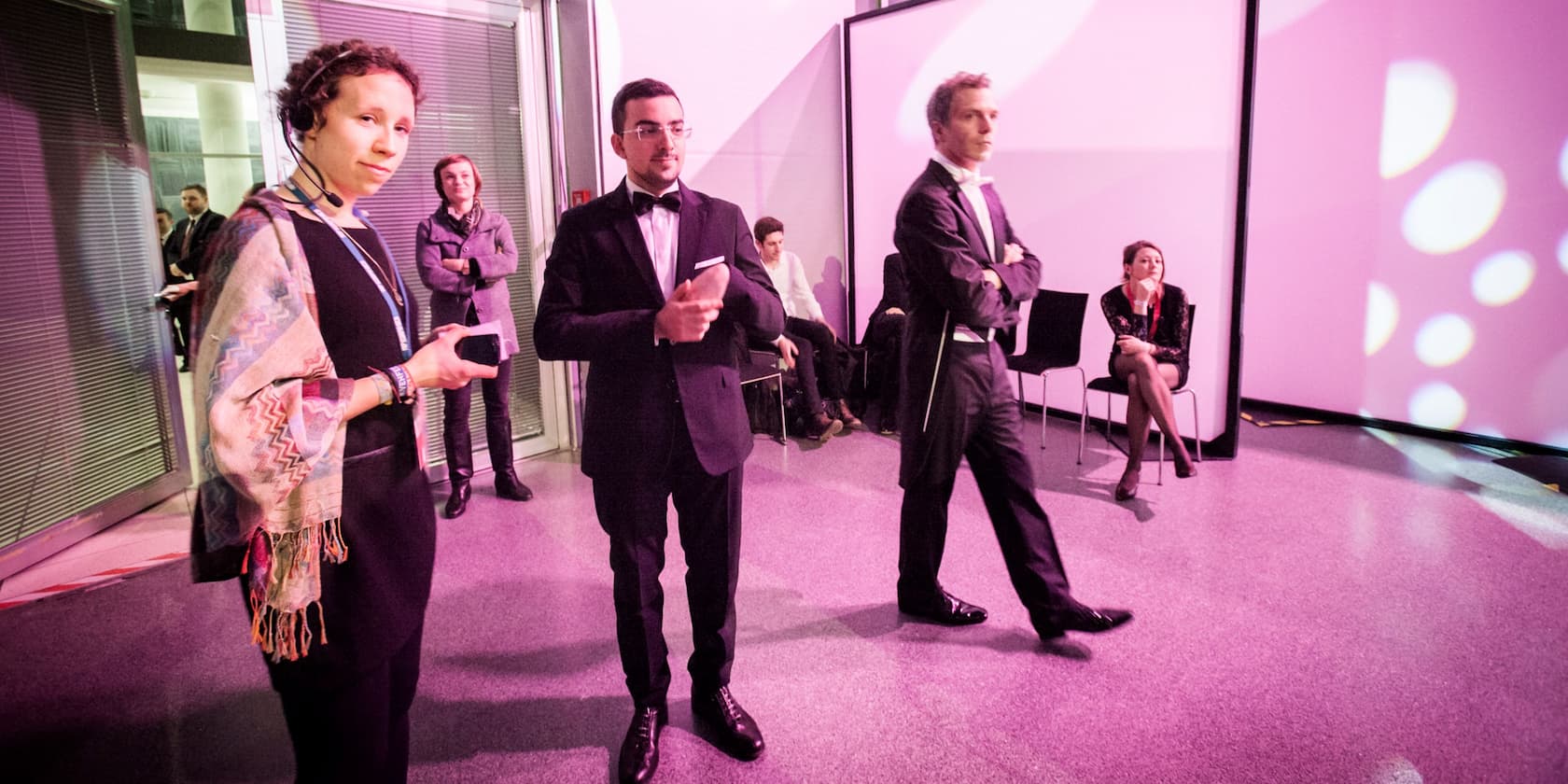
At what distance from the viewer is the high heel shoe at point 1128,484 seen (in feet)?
14.5

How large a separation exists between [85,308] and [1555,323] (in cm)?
746

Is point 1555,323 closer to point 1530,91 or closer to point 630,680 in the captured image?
point 1530,91

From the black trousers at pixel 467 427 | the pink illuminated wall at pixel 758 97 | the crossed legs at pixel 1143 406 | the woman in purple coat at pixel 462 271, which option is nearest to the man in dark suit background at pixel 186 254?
the woman in purple coat at pixel 462 271

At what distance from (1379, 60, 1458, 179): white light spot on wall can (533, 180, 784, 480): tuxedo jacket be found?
4894mm

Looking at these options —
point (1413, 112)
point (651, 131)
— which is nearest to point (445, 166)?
point (651, 131)

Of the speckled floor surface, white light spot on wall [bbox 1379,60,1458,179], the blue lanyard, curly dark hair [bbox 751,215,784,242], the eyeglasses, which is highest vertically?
white light spot on wall [bbox 1379,60,1458,179]

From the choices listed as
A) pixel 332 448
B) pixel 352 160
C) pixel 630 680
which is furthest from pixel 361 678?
pixel 630 680

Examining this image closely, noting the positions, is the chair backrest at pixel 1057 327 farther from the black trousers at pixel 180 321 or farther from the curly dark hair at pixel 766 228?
the black trousers at pixel 180 321

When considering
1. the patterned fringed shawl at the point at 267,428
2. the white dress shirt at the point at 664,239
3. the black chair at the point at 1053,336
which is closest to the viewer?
the patterned fringed shawl at the point at 267,428

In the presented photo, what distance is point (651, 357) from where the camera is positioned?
207 centimetres

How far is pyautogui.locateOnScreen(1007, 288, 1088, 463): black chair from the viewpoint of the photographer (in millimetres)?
5176

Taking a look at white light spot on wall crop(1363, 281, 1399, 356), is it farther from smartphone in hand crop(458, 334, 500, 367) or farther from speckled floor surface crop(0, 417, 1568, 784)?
smartphone in hand crop(458, 334, 500, 367)

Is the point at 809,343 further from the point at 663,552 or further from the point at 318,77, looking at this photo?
the point at 318,77

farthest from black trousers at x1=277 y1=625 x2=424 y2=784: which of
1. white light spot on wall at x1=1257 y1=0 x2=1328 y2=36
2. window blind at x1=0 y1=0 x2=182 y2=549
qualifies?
white light spot on wall at x1=1257 y1=0 x2=1328 y2=36
